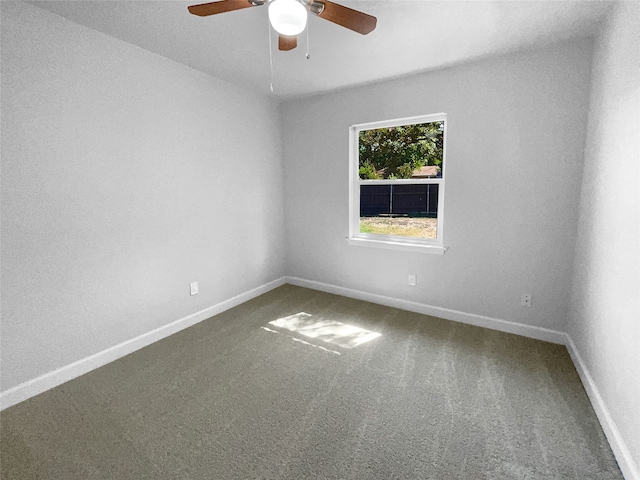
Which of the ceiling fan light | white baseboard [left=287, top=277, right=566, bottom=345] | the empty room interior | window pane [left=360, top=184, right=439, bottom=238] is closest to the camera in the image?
the ceiling fan light

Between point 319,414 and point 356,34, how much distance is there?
8.28 feet

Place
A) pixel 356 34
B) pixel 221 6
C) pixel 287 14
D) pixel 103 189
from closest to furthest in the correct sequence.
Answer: pixel 287 14, pixel 221 6, pixel 356 34, pixel 103 189

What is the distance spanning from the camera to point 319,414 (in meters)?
1.87

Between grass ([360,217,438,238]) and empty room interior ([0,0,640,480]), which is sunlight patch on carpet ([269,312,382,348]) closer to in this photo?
empty room interior ([0,0,640,480])

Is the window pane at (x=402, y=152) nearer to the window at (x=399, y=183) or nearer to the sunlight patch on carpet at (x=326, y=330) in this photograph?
the window at (x=399, y=183)

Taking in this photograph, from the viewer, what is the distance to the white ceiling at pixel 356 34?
1930 millimetres

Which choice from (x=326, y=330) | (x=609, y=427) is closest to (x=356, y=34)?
(x=326, y=330)

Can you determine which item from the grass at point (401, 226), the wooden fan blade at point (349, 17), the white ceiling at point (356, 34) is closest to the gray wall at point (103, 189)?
the white ceiling at point (356, 34)

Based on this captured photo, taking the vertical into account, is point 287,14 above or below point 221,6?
below

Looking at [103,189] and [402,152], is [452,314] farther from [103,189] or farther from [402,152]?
[103,189]

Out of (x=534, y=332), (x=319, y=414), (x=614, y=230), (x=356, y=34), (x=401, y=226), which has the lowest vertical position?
(x=319, y=414)

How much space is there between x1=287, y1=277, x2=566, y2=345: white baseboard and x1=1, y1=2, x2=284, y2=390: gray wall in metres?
1.28

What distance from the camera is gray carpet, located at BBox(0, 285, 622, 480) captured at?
1.52 meters

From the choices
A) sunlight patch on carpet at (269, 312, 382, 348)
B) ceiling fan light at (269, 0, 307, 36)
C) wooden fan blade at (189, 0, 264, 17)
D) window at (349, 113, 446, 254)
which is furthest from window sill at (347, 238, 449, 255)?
wooden fan blade at (189, 0, 264, 17)
